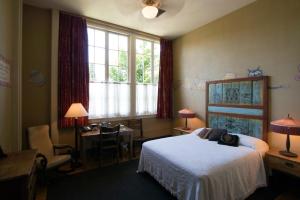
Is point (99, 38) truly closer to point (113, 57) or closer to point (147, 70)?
point (113, 57)

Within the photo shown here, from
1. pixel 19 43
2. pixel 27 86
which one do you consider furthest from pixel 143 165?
pixel 19 43

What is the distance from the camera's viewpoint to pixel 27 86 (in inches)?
123

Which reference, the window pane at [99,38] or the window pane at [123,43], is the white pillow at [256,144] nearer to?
the window pane at [123,43]

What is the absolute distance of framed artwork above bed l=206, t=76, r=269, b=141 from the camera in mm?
2881

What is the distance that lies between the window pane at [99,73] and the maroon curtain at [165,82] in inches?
65.1

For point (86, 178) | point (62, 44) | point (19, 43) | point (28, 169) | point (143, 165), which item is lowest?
point (86, 178)

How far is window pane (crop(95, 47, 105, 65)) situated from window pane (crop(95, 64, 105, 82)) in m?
0.12

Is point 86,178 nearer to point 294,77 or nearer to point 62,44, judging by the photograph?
point 62,44

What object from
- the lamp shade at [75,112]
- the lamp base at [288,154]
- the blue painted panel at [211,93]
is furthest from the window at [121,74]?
the lamp base at [288,154]

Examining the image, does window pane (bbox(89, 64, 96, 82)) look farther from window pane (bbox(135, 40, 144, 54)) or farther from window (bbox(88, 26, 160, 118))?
window pane (bbox(135, 40, 144, 54))

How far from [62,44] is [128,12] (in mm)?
1760

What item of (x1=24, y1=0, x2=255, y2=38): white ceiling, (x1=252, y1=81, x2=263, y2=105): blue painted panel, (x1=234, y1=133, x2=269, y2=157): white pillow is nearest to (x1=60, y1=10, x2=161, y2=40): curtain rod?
(x1=24, y1=0, x2=255, y2=38): white ceiling

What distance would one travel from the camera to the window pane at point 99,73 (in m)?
3.82

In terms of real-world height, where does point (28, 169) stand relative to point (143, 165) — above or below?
above
